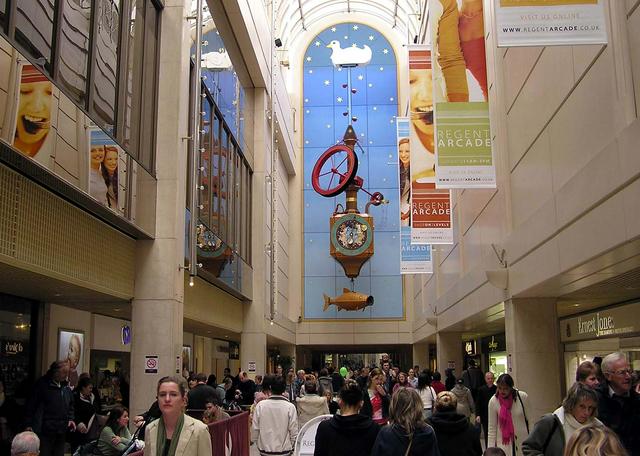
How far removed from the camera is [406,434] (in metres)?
5.08

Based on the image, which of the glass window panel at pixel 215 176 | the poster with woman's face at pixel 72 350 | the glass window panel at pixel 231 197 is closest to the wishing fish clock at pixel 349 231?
the glass window panel at pixel 231 197

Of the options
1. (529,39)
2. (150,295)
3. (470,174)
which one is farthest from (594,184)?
(150,295)

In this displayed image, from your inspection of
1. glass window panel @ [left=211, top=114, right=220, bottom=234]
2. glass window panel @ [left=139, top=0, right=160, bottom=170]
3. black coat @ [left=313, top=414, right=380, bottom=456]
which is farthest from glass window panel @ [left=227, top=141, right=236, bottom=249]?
black coat @ [left=313, top=414, right=380, bottom=456]

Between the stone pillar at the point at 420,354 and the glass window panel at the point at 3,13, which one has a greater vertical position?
the glass window panel at the point at 3,13

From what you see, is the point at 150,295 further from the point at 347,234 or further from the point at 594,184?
the point at 347,234

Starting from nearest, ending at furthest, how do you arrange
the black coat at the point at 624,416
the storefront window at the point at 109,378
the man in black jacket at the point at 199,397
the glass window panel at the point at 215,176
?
the black coat at the point at 624,416 < the man in black jacket at the point at 199,397 < the storefront window at the point at 109,378 < the glass window panel at the point at 215,176

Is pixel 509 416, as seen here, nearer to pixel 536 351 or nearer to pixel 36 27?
pixel 536 351

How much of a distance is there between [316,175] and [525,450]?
33.7 meters

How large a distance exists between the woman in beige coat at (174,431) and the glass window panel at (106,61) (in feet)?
25.3

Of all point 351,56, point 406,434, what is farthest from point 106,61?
point 351,56

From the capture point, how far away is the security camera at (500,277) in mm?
14219

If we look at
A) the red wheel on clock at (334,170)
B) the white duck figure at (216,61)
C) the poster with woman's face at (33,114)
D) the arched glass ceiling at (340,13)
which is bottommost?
the poster with woman's face at (33,114)

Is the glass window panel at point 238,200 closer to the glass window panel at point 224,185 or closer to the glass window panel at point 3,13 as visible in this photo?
the glass window panel at point 224,185

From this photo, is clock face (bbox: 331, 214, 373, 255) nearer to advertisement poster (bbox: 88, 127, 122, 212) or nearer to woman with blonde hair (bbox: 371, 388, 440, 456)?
advertisement poster (bbox: 88, 127, 122, 212)
